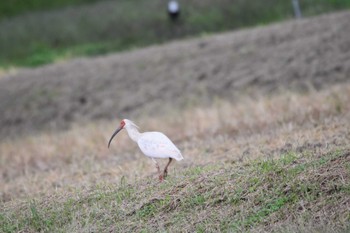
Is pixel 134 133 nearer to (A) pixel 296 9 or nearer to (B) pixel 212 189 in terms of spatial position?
(B) pixel 212 189

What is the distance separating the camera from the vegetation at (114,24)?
1238 inches

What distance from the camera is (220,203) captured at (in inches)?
Result: 314

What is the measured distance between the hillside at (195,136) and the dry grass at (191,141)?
5cm

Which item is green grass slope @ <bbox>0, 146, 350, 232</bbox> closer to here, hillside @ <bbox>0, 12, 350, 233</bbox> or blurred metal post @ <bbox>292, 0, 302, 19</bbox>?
hillside @ <bbox>0, 12, 350, 233</bbox>

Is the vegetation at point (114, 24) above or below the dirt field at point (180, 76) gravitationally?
below

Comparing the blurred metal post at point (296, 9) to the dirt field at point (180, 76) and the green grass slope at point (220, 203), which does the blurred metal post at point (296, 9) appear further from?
the green grass slope at point (220, 203)

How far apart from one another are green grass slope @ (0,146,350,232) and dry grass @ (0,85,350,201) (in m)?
1.28

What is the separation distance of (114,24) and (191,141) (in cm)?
2102

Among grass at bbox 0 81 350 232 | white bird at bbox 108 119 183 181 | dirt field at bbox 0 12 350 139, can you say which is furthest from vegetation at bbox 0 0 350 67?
white bird at bbox 108 119 183 181

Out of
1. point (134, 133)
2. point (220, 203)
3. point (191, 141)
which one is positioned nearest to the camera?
point (220, 203)

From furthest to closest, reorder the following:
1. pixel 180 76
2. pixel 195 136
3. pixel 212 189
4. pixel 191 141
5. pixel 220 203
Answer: pixel 180 76
pixel 195 136
pixel 191 141
pixel 212 189
pixel 220 203

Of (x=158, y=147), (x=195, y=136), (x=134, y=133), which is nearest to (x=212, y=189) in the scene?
(x=158, y=147)

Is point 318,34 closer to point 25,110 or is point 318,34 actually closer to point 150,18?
point 25,110

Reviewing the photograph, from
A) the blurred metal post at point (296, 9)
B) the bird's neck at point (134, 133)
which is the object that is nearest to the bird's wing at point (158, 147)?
the bird's neck at point (134, 133)
